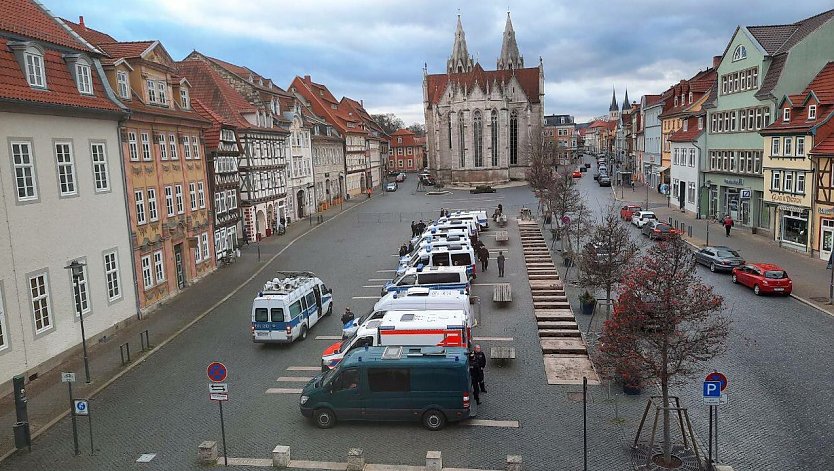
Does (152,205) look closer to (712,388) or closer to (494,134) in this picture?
(712,388)

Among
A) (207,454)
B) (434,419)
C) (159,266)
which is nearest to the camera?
(207,454)

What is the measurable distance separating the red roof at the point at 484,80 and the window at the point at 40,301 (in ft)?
269

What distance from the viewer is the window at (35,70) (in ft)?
65.3

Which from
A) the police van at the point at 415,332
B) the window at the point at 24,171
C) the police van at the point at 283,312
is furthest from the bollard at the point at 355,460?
the window at the point at 24,171

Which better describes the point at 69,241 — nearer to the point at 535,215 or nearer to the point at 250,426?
the point at 250,426

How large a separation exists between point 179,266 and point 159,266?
99.2 inches

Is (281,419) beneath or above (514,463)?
beneath

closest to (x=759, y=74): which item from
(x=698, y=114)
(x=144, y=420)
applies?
(x=698, y=114)

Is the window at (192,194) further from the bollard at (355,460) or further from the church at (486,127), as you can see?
the church at (486,127)

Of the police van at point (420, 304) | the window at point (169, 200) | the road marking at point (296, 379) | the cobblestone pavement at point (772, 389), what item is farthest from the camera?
the window at point (169, 200)

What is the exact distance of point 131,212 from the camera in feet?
85.2

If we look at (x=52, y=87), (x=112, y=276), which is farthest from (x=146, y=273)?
(x=52, y=87)

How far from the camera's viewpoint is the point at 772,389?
16.1 meters

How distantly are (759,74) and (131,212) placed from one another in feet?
126
